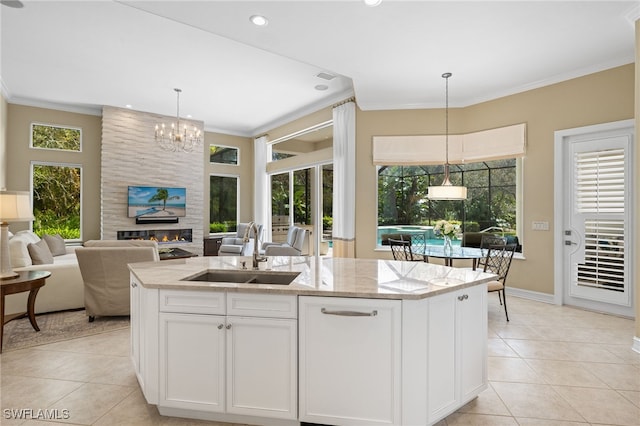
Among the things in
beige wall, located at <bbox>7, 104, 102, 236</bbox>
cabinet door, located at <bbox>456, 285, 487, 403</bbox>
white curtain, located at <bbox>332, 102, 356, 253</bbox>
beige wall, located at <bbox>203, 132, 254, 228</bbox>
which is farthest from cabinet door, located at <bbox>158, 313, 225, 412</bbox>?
beige wall, located at <bbox>203, 132, 254, 228</bbox>

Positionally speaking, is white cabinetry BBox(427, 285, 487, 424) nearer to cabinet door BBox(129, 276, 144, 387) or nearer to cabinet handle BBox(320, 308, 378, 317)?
cabinet handle BBox(320, 308, 378, 317)

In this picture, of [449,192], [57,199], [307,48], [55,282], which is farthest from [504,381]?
[57,199]

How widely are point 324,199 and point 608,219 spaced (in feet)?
14.6

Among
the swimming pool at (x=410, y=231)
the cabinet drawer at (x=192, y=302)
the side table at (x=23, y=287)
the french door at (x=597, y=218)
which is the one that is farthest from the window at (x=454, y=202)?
the side table at (x=23, y=287)

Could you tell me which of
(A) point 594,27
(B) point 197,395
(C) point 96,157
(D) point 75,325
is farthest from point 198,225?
(A) point 594,27

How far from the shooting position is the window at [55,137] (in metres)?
6.70

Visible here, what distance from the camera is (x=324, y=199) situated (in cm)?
688

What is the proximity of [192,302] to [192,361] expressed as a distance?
345 millimetres

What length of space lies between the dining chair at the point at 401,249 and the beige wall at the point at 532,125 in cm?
98

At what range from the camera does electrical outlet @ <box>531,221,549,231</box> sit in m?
4.71

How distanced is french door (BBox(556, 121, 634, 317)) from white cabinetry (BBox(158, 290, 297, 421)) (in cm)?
435

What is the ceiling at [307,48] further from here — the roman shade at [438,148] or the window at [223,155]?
the window at [223,155]

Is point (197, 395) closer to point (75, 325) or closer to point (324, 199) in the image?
point (75, 325)

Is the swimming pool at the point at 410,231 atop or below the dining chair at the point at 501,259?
atop
